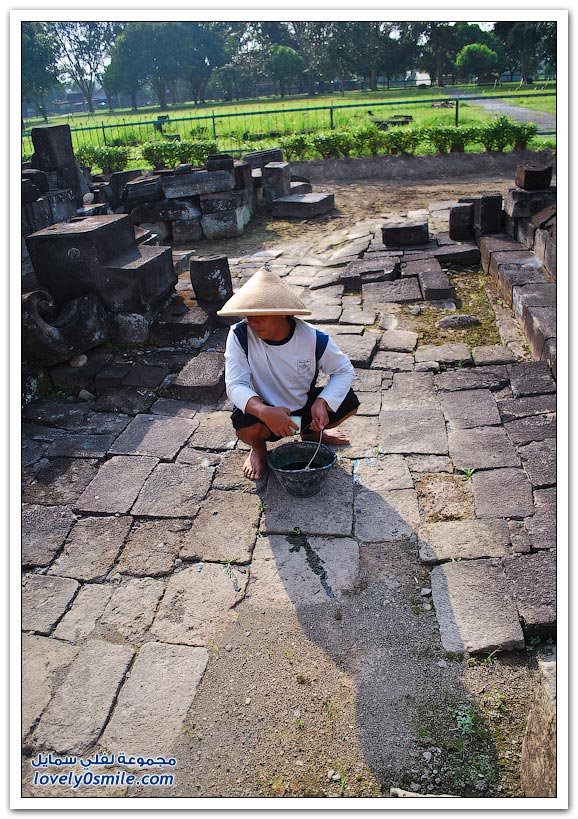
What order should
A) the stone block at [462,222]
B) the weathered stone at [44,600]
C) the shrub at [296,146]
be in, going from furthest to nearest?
the shrub at [296,146] → the stone block at [462,222] → the weathered stone at [44,600]

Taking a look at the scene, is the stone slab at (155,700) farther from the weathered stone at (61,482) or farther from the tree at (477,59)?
the tree at (477,59)

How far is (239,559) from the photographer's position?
12.2 ft

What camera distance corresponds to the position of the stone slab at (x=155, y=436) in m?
4.88

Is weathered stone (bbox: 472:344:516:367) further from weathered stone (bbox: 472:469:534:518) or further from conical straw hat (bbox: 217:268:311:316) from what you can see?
conical straw hat (bbox: 217:268:311:316)

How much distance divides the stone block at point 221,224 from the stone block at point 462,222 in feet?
13.7

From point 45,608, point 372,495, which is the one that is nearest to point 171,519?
point 45,608

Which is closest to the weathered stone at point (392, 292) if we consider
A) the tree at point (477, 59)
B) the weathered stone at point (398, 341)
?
the weathered stone at point (398, 341)

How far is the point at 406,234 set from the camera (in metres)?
9.65

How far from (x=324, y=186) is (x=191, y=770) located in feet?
50.0

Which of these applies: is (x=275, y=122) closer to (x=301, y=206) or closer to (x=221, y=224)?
(x=301, y=206)

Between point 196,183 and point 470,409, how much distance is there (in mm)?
8173

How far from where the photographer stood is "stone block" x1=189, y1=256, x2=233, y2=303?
23.2ft

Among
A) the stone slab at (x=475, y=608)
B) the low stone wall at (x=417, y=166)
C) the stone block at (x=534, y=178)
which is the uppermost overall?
the low stone wall at (x=417, y=166)
